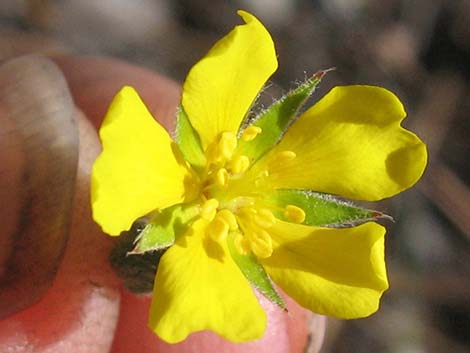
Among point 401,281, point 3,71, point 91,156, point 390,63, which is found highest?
point 3,71

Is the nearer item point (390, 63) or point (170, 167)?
point (170, 167)

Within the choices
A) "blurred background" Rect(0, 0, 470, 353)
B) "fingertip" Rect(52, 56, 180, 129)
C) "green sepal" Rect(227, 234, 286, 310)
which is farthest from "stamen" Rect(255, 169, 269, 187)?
"blurred background" Rect(0, 0, 470, 353)

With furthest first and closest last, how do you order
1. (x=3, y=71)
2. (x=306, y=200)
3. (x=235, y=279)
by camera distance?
(x=3, y=71) → (x=306, y=200) → (x=235, y=279)

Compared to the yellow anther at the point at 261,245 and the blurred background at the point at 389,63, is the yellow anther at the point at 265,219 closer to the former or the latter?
the yellow anther at the point at 261,245

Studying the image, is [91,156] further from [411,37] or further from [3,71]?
[411,37]

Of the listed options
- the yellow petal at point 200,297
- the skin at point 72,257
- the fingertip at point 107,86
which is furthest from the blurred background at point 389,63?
the yellow petal at point 200,297

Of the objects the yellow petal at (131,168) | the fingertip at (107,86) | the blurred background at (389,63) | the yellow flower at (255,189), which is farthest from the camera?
the blurred background at (389,63)

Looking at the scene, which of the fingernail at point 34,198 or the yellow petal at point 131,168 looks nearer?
the yellow petal at point 131,168

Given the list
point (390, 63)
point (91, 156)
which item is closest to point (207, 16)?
point (390, 63)
